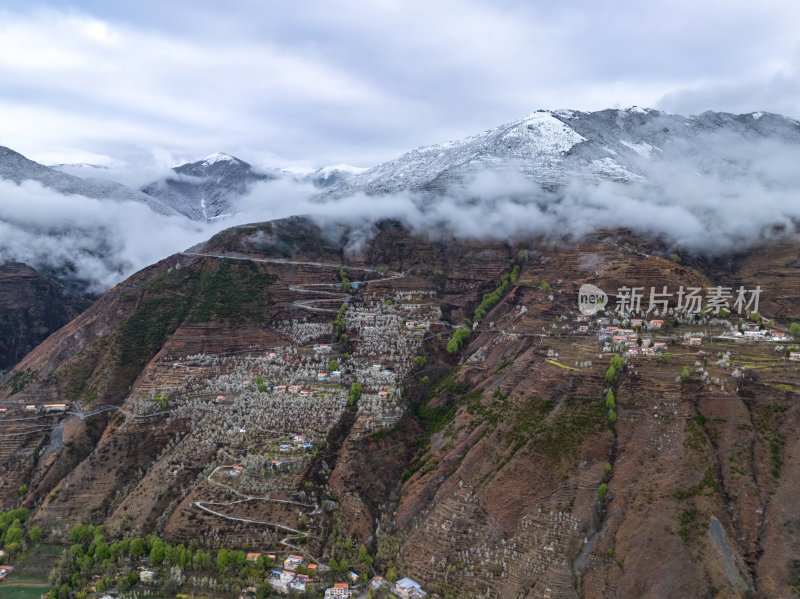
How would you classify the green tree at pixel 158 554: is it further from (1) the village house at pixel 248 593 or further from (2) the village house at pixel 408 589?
(2) the village house at pixel 408 589

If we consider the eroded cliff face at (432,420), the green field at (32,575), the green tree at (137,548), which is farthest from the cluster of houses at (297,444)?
the green field at (32,575)

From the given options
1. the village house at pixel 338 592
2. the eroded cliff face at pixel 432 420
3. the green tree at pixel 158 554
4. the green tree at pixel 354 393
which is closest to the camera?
the eroded cliff face at pixel 432 420

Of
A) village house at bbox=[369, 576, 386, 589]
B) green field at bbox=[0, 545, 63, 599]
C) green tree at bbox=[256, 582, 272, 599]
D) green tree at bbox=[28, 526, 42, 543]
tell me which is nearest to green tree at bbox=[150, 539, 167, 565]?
green field at bbox=[0, 545, 63, 599]

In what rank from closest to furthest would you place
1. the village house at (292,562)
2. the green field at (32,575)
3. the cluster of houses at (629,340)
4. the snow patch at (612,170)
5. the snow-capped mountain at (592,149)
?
1. the green field at (32,575)
2. the village house at (292,562)
3. the cluster of houses at (629,340)
4. the snow patch at (612,170)
5. the snow-capped mountain at (592,149)

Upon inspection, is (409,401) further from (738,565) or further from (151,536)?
(738,565)

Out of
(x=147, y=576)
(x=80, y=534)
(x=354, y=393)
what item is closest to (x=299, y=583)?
(x=147, y=576)

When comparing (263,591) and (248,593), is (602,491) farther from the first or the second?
(248,593)
